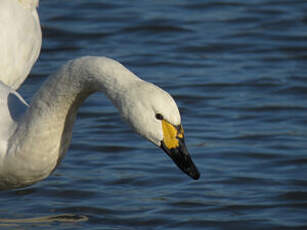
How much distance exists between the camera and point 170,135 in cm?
513

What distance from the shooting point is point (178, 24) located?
11977 millimetres

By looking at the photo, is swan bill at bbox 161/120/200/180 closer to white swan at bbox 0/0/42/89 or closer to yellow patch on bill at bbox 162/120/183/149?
yellow patch on bill at bbox 162/120/183/149

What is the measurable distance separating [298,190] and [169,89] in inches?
106

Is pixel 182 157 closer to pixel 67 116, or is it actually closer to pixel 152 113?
pixel 152 113

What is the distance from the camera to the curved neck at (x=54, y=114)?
207 inches

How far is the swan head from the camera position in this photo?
A: 4.99 meters

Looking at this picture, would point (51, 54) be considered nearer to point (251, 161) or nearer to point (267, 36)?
point (267, 36)

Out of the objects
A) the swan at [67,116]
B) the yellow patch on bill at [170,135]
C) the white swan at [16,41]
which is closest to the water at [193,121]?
the white swan at [16,41]

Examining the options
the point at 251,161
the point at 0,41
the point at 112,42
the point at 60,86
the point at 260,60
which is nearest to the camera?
the point at 60,86

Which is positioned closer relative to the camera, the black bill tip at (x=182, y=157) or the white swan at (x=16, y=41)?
the black bill tip at (x=182, y=157)

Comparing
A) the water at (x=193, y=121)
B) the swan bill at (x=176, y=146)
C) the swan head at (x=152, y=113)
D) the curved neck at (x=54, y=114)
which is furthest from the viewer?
the water at (x=193, y=121)

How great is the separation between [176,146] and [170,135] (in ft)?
0.52

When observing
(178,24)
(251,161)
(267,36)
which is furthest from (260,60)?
(251,161)

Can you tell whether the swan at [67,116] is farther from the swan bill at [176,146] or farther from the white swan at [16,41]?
the white swan at [16,41]
